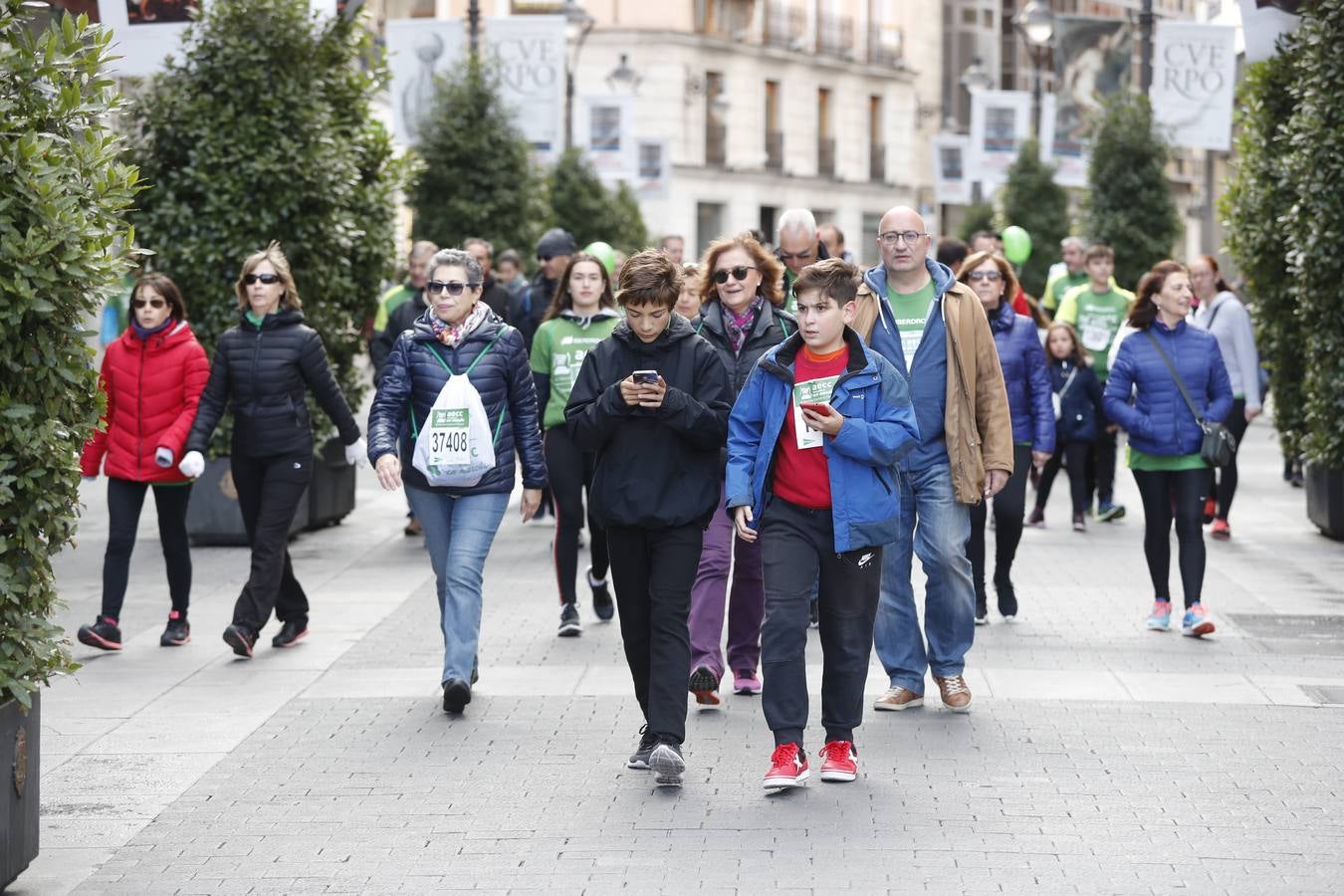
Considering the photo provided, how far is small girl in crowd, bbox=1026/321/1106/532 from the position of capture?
15.5 metres

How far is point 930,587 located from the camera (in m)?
8.76

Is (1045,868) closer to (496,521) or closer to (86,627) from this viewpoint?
(496,521)

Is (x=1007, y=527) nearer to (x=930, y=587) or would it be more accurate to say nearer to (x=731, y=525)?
(x=930, y=587)

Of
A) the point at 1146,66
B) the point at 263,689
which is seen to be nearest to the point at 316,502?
the point at 263,689

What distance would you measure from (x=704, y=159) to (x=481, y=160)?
32801mm

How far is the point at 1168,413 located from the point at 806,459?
3.83m

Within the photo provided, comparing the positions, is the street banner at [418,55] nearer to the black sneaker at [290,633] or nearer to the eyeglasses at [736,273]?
the black sneaker at [290,633]

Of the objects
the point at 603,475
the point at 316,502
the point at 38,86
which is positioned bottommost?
the point at 316,502

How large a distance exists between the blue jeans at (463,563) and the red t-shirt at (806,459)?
5.44ft

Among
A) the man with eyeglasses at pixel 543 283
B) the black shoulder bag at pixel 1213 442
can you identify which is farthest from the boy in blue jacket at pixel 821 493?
the man with eyeglasses at pixel 543 283

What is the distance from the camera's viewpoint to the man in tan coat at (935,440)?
846cm

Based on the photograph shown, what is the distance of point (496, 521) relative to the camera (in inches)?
346

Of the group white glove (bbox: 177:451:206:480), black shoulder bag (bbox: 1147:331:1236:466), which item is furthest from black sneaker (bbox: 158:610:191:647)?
black shoulder bag (bbox: 1147:331:1236:466)

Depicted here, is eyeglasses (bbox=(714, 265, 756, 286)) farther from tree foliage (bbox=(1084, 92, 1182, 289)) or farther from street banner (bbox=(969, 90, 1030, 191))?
street banner (bbox=(969, 90, 1030, 191))
